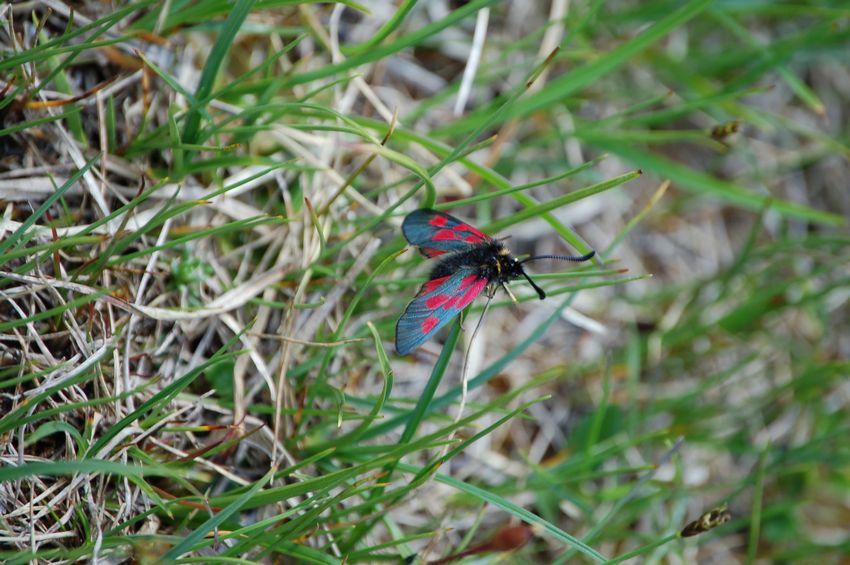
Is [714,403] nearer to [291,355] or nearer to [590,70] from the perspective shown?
[590,70]

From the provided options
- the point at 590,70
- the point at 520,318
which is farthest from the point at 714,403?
the point at 590,70

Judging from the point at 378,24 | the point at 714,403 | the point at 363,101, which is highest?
the point at 378,24

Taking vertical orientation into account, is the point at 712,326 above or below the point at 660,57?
below

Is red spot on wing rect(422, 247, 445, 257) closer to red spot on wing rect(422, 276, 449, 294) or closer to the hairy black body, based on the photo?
the hairy black body

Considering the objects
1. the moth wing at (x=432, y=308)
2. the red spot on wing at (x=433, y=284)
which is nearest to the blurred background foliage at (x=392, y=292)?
the moth wing at (x=432, y=308)

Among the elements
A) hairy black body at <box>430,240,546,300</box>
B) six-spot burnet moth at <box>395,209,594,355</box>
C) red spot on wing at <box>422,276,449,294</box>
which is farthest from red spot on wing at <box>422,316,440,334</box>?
hairy black body at <box>430,240,546,300</box>

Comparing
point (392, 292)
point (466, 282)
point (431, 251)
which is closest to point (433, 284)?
point (466, 282)

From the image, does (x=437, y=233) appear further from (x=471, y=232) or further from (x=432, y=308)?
(x=432, y=308)
